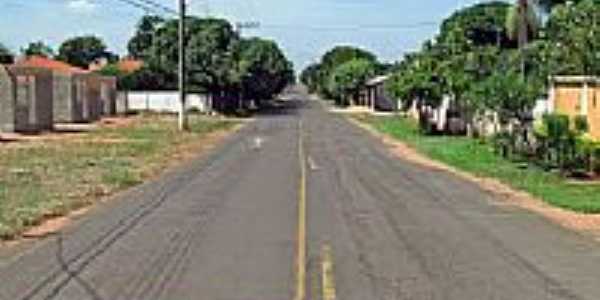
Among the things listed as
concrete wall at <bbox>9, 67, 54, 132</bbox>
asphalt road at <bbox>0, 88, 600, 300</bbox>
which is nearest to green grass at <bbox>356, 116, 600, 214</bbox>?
asphalt road at <bbox>0, 88, 600, 300</bbox>

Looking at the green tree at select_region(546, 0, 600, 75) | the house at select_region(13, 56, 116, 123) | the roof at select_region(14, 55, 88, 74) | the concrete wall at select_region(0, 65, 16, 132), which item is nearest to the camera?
the green tree at select_region(546, 0, 600, 75)

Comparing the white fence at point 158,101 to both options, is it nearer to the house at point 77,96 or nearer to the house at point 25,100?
the house at point 77,96

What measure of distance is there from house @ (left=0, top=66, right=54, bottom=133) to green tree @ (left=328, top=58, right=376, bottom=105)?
8055 centimetres

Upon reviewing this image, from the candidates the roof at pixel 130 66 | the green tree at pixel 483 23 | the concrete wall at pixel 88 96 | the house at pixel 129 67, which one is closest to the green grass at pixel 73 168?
the concrete wall at pixel 88 96

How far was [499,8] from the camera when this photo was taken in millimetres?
120062

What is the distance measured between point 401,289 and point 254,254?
3493 mm

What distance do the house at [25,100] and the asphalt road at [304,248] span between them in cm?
3132

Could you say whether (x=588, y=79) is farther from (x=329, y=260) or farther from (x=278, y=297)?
(x=278, y=297)

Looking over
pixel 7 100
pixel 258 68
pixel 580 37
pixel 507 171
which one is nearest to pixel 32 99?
pixel 7 100

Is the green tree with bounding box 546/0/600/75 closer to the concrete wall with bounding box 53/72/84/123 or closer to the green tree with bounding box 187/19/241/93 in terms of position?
the concrete wall with bounding box 53/72/84/123

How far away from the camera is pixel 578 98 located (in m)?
39.7

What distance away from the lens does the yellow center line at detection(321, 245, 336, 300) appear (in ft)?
44.1

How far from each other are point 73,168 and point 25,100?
91.7ft

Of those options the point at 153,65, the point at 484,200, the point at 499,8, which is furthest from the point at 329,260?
the point at 499,8
